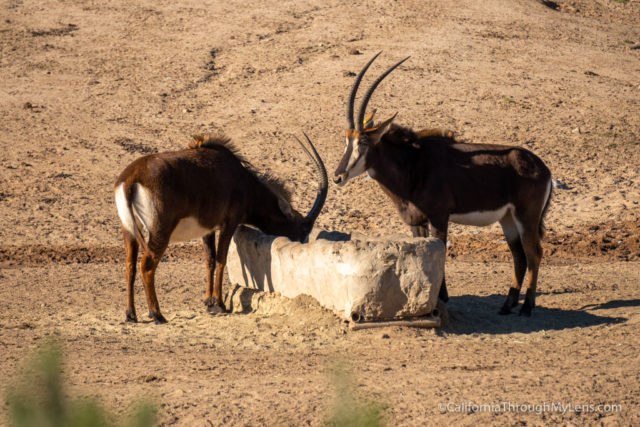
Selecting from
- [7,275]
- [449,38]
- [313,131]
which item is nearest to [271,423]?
[7,275]

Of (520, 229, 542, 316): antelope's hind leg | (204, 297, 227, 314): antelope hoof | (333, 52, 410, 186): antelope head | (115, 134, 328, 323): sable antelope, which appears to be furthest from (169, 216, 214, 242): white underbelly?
(520, 229, 542, 316): antelope's hind leg

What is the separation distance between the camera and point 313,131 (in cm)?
1694

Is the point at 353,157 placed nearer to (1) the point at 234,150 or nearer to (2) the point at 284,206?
(2) the point at 284,206

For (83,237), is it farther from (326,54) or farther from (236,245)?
(326,54)

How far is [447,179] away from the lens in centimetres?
868

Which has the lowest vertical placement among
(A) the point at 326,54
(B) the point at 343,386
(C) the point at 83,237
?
(C) the point at 83,237

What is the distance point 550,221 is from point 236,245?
6.85 m

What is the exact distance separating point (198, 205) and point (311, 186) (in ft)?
22.5

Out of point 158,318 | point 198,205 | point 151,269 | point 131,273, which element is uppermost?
point 198,205

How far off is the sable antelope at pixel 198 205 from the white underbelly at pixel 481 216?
77.7 inches

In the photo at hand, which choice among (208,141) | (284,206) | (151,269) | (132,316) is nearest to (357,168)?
(284,206)

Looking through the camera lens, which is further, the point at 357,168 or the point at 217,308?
the point at 217,308

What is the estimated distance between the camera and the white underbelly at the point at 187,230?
8531 mm

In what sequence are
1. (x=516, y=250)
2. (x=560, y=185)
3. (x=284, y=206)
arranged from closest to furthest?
(x=516, y=250) → (x=284, y=206) → (x=560, y=185)
